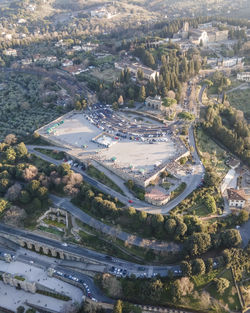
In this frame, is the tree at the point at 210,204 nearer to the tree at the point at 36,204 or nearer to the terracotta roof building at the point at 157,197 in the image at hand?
the terracotta roof building at the point at 157,197

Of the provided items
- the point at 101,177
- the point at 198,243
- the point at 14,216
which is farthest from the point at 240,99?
the point at 14,216

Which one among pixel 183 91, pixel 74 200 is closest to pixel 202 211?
pixel 74 200

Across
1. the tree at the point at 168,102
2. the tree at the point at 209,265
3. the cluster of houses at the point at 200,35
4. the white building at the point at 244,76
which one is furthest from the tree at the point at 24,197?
the cluster of houses at the point at 200,35

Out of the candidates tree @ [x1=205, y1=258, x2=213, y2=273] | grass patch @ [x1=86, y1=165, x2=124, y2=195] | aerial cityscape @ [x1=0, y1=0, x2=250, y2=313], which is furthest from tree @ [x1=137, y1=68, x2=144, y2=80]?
tree @ [x1=205, y1=258, x2=213, y2=273]

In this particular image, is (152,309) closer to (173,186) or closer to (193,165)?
(173,186)

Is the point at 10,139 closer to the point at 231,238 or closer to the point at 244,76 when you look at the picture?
the point at 231,238

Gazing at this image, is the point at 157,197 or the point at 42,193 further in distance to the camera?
the point at 42,193
